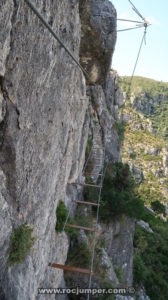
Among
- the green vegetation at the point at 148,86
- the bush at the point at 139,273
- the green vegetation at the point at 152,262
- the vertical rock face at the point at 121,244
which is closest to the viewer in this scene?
the vertical rock face at the point at 121,244

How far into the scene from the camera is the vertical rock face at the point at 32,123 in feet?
14.9

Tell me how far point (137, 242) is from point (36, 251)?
22495 mm

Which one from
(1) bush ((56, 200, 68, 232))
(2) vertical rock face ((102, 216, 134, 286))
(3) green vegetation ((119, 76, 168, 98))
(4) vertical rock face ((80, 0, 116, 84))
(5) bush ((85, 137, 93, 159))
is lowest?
(2) vertical rock face ((102, 216, 134, 286))

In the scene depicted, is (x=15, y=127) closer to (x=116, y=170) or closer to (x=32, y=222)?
(x=32, y=222)

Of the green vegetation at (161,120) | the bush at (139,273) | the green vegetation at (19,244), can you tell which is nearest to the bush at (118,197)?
the bush at (139,273)

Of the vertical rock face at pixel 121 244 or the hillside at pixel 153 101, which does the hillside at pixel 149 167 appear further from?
the vertical rock face at pixel 121 244

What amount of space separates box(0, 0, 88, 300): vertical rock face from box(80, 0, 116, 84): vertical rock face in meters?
5.32

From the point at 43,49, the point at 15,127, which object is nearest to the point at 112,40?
the point at 43,49

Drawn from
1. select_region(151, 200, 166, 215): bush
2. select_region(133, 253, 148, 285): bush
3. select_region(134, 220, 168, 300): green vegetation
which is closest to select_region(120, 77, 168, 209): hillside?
select_region(151, 200, 166, 215): bush

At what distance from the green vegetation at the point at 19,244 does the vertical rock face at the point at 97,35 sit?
10.3 meters

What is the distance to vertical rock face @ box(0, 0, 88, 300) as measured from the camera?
179 inches

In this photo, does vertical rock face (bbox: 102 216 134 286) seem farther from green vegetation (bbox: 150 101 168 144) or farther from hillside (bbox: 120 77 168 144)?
green vegetation (bbox: 150 101 168 144)

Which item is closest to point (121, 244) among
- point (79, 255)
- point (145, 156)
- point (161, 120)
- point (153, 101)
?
point (79, 255)

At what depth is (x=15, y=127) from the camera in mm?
4891
